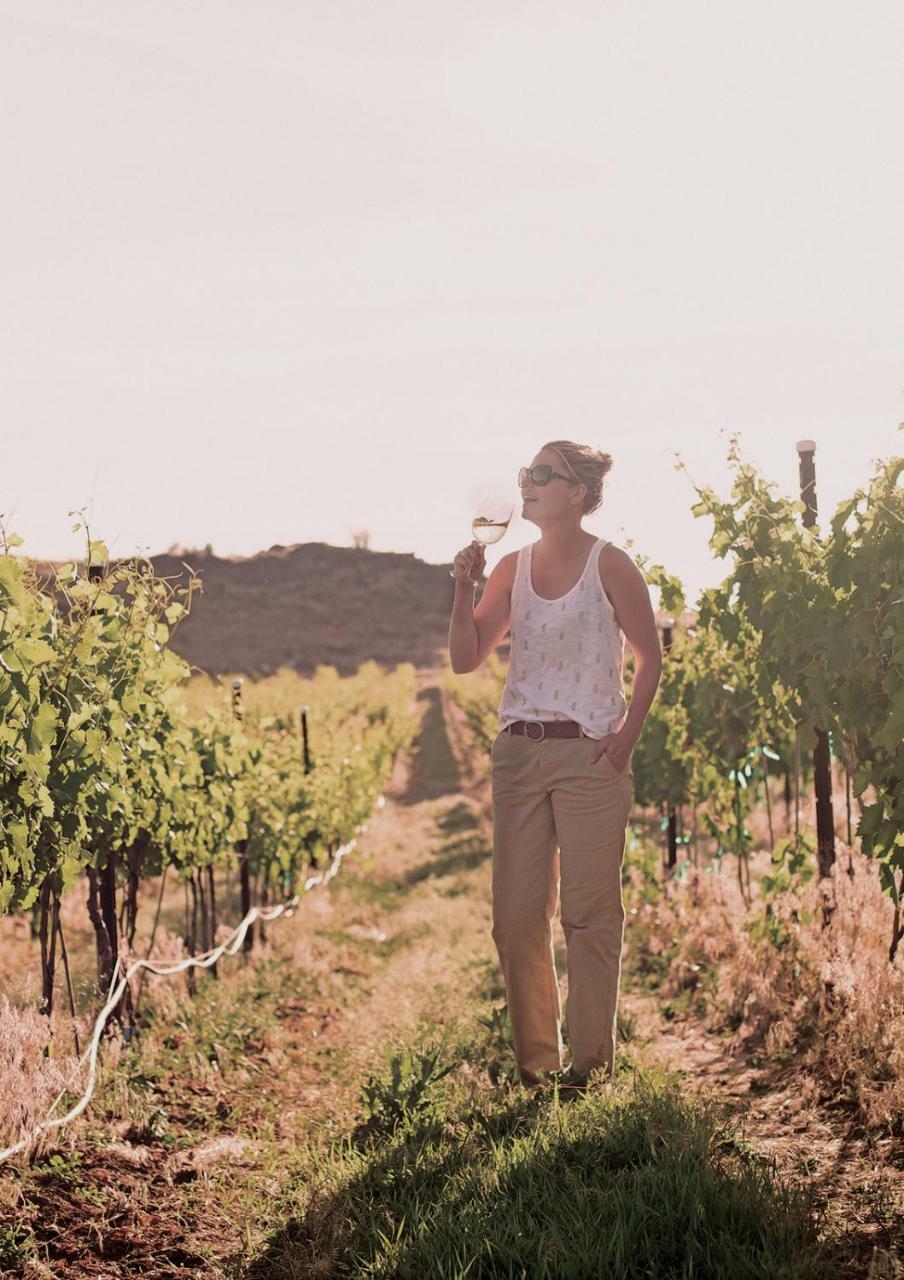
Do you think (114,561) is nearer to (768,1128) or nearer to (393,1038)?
(393,1038)

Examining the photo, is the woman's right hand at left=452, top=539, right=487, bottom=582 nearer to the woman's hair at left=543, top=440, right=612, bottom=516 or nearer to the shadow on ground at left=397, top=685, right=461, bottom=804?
the woman's hair at left=543, top=440, right=612, bottom=516

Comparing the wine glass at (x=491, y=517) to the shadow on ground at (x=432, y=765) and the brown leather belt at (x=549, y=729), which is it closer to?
the brown leather belt at (x=549, y=729)

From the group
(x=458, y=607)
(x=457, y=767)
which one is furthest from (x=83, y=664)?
(x=457, y=767)

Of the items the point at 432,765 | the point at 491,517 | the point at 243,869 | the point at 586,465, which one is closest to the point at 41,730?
the point at 491,517

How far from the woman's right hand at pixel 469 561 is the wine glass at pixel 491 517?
0.07 ft

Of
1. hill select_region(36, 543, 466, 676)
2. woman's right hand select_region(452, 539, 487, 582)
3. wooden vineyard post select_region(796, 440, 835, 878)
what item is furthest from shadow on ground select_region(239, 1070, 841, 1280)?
hill select_region(36, 543, 466, 676)

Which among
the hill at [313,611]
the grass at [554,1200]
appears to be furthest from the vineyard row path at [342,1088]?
the hill at [313,611]

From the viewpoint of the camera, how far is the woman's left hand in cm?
334

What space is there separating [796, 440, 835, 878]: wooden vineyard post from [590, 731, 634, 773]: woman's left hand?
1378 mm

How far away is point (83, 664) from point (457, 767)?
20827 millimetres

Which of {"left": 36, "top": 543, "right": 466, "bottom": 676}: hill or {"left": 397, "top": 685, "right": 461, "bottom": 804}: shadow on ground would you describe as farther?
{"left": 36, "top": 543, "right": 466, "bottom": 676}: hill

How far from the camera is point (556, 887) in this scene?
3.59 meters

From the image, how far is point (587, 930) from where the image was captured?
341 centimetres

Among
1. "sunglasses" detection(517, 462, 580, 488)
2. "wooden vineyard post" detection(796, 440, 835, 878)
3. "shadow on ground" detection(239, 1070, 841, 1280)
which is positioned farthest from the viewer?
"wooden vineyard post" detection(796, 440, 835, 878)
